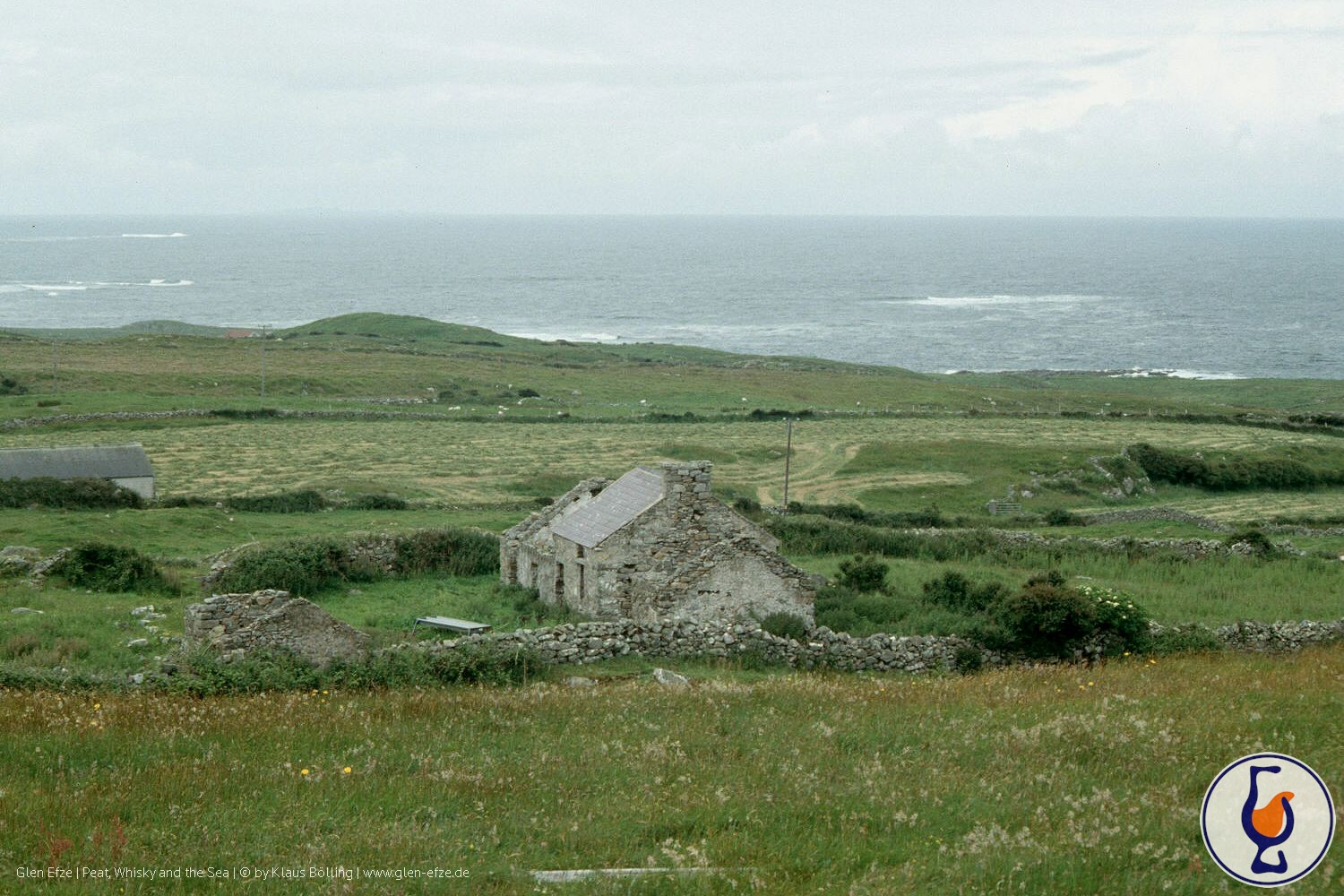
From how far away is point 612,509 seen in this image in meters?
26.9

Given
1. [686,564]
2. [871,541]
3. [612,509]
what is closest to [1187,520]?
[871,541]

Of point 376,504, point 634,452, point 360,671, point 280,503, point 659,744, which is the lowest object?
point 634,452

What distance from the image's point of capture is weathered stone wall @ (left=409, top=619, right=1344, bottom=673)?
842 inches

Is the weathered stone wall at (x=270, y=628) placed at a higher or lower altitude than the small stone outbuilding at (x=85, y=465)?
higher

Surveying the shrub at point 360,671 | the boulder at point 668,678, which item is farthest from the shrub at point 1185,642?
the shrub at point 360,671

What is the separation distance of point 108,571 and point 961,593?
19910mm

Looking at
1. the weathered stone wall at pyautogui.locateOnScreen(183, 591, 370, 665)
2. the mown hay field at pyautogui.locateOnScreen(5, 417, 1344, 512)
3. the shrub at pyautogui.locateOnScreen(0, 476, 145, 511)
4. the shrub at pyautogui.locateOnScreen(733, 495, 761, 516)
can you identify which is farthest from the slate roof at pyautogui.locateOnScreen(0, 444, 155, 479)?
the weathered stone wall at pyautogui.locateOnScreen(183, 591, 370, 665)

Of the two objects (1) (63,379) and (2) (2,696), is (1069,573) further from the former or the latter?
(1) (63,379)

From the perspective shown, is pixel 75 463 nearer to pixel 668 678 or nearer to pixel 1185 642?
pixel 668 678

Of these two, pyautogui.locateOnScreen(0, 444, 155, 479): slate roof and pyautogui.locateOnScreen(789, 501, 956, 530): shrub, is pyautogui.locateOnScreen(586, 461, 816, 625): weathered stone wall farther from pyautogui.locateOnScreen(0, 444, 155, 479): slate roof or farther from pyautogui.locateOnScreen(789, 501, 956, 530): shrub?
pyautogui.locateOnScreen(0, 444, 155, 479): slate roof

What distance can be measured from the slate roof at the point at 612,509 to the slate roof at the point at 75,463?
1080 inches

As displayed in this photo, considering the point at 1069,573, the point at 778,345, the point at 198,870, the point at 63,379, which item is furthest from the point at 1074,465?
the point at 778,345

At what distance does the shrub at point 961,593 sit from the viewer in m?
28.0

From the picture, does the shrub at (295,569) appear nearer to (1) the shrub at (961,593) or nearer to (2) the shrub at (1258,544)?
(1) the shrub at (961,593)
